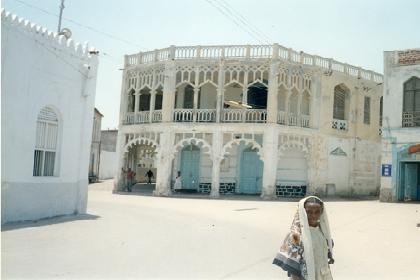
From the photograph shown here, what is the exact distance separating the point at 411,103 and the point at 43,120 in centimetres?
1740

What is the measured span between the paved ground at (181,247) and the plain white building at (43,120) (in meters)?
0.69

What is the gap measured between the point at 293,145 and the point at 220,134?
154 inches

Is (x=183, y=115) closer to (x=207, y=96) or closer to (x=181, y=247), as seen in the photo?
(x=207, y=96)

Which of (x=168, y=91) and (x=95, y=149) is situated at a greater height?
(x=168, y=91)

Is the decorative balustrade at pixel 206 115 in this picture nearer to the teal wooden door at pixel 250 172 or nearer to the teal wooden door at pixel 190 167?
the teal wooden door at pixel 190 167

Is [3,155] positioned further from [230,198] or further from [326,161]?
[326,161]

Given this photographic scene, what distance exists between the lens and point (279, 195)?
24109 millimetres

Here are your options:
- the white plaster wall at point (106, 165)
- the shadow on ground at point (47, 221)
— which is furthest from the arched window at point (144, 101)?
the shadow on ground at point (47, 221)

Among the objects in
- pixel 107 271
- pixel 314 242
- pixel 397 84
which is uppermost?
pixel 397 84

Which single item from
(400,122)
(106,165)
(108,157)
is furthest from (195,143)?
(108,157)

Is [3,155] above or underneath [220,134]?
underneath

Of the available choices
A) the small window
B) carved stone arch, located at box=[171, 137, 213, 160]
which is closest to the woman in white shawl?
carved stone arch, located at box=[171, 137, 213, 160]

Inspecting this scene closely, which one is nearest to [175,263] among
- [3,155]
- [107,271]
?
[107,271]

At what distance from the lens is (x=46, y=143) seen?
11.2 metres
